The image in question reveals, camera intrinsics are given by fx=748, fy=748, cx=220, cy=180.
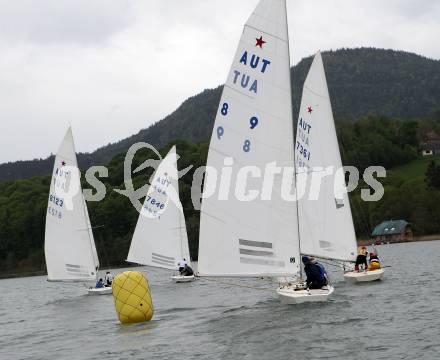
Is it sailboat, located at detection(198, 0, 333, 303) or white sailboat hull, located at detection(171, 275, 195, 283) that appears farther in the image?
white sailboat hull, located at detection(171, 275, 195, 283)

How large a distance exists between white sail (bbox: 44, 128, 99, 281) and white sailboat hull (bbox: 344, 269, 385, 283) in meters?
15.1

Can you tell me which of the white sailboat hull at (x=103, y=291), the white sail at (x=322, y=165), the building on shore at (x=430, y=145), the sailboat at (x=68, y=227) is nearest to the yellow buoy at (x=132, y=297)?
the white sail at (x=322, y=165)

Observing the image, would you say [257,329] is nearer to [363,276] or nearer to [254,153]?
[254,153]

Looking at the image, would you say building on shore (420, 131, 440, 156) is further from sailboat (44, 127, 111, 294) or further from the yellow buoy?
the yellow buoy

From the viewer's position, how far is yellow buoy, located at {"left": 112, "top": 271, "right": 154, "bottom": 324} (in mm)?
23031

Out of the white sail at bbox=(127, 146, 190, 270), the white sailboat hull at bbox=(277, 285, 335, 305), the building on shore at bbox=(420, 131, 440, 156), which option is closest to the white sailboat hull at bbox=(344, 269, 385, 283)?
the white sailboat hull at bbox=(277, 285, 335, 305)

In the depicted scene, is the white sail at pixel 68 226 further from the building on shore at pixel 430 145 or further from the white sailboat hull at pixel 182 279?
the building on shore at pixel 430 145

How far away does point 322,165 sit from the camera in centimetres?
3114

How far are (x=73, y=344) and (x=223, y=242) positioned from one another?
5555 mm

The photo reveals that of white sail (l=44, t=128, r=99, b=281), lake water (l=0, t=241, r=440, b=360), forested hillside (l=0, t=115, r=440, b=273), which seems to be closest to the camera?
lake water (l=0, t=241, r=440, b=360)

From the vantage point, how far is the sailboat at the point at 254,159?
2098 cm

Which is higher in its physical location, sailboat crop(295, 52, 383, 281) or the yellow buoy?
sailboat crop(295, 52, 383, 281)

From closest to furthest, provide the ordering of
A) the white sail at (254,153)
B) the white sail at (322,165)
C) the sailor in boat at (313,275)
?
the white sail at (254,153) → the sailor in boat at (313,275) → the white sail at (322,165)

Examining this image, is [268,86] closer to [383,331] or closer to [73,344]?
[383,331]
